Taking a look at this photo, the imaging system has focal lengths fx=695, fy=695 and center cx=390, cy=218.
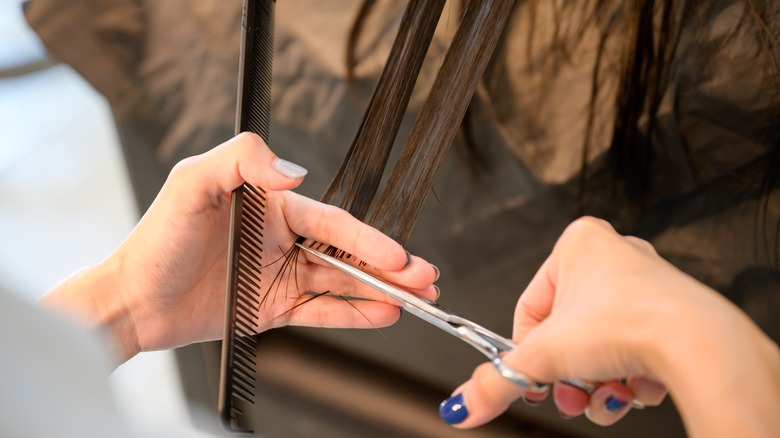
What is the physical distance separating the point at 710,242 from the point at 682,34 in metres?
0.31

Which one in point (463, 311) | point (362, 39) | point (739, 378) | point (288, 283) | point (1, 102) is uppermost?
point (1, 102)

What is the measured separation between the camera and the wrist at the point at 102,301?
0.71m

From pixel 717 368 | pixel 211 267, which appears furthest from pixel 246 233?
pixel 717 368

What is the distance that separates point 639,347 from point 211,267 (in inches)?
19.1

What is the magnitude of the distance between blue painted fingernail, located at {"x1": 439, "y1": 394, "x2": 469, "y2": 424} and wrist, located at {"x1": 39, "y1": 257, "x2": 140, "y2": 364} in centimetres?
39

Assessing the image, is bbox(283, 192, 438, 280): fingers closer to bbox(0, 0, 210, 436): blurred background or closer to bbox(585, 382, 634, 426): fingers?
bbox(585, 382, 634, 426): fingers

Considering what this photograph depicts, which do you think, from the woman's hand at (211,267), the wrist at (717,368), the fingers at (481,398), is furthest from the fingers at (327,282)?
the wrist at (717,368)

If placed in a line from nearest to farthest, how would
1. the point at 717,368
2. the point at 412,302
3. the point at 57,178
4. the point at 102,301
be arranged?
the point at 717,368 → the point at 412,302 → the point at 102,301 → the point at 57,178

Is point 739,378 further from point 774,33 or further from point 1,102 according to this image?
point 1,102

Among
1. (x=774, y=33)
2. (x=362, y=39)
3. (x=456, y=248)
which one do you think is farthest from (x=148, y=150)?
(x=774, y=33)

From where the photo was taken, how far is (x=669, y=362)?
40 centimetres

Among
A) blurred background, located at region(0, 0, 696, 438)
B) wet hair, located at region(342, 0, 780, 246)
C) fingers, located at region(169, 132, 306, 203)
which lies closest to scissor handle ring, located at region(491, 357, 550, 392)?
fingers, located at region(169, 132, 306, 203)

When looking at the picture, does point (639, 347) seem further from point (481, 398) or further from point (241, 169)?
point (241, 169)

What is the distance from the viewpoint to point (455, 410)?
0.50 m
